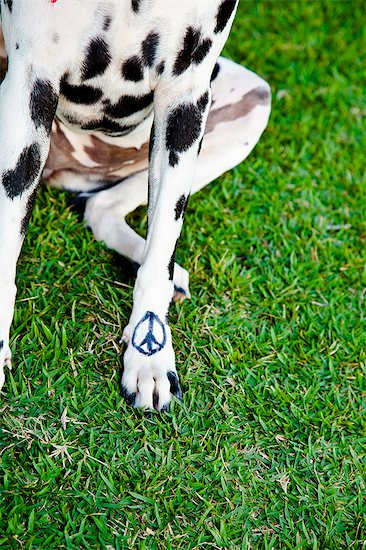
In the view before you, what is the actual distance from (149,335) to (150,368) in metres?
0.11

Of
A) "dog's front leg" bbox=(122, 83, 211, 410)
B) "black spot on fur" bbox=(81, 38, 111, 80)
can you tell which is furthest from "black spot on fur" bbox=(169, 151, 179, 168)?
"black spot on fur" bbox=(81, 38, 111, 80)

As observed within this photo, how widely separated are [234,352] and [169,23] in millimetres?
1211

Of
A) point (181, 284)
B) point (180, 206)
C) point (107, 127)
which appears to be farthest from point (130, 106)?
point (181, 284)

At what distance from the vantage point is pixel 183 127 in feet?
8.57

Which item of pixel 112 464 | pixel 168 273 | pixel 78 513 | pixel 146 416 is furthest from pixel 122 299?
pixel 78 513

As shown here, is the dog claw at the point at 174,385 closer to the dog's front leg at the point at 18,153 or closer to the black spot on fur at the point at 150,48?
the dog's front leg at the point at 18,153

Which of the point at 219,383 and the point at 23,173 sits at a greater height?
the point at 23,173

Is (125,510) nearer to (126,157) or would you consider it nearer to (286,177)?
(126,157)

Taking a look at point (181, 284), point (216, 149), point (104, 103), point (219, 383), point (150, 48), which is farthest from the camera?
point (216, 149)

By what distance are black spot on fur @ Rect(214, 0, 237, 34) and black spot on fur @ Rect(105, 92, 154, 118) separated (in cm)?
30

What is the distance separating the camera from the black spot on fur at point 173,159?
8.65 ft

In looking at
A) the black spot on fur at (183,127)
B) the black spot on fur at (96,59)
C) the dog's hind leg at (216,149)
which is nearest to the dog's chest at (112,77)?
the black spot on fur at (96,59)

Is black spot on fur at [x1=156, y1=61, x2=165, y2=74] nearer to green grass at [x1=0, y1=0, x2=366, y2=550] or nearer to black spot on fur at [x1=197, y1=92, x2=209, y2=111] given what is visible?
black spot on fur at [x1=197, y1=92, x2=209, y2=111]

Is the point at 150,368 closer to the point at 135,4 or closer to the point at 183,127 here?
the point at 183,127
